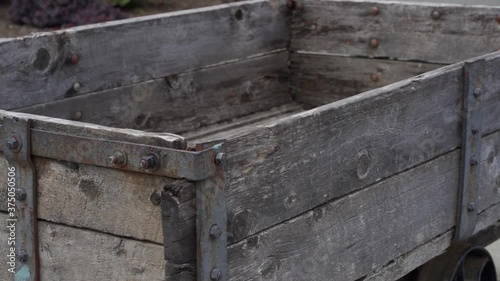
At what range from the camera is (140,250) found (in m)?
2.62

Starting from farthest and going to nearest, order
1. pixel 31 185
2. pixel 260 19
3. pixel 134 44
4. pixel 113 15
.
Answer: pixel 113 15 < pixel 260 19 < pixel 134 44 < pixel 31 185

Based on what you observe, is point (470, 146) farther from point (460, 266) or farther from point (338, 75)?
point (338, 75)

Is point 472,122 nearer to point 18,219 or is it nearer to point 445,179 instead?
point 445,179

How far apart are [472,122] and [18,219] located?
1.72 m

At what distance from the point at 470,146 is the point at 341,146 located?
0.86 meters

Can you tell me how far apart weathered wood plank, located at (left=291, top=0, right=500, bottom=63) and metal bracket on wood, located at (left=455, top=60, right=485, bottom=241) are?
124 cm

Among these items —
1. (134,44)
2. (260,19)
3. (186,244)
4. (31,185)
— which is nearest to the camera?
(186,244)

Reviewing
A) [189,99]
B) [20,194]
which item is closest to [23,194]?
[20,194]

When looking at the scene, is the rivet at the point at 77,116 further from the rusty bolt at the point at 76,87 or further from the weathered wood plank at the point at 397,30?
the weathered wood plank at the point at 397,30

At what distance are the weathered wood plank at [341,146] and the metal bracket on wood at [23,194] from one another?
541 millimetres

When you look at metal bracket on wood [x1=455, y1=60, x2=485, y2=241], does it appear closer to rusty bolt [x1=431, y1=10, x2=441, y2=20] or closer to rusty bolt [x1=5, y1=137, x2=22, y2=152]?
rusty bolt [x1=431, y1=10, x2=441, y2=20]

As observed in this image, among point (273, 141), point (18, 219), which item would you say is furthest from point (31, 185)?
point (273, 141)

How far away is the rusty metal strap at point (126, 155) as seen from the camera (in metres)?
2.46

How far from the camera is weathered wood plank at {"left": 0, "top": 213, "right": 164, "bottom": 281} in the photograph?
2619 mm
